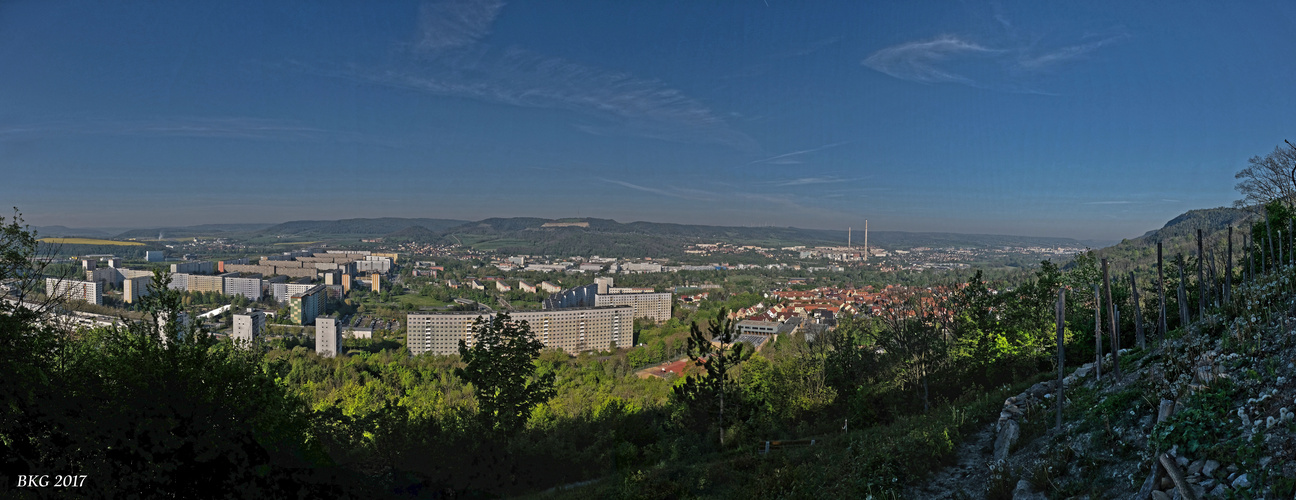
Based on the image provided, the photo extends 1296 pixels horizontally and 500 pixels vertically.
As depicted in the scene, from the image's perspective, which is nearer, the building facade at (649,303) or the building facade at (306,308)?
the building facade at (306,308)

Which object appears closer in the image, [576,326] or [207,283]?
[576,326]

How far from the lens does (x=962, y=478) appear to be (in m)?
4.18

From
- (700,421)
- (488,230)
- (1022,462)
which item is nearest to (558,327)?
(700,421)

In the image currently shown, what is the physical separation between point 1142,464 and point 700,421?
7.69m

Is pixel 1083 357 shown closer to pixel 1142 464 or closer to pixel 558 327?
pixel 1142 464

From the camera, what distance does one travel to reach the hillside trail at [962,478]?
394 cm

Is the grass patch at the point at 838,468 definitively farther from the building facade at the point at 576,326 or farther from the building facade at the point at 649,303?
the building facade at the point at 649,303

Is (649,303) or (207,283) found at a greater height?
(207,283)

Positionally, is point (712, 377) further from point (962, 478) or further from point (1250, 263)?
point (1250, 263)

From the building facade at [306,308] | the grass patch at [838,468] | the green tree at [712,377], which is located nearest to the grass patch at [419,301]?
the building facade at [306,308]

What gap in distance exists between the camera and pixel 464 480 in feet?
28.6

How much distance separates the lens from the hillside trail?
155 inches

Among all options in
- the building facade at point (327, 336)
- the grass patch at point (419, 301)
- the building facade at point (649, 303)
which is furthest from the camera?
the grass patch at point (419, 301)

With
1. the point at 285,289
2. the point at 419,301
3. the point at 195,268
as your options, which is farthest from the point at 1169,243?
the point at 195,268
